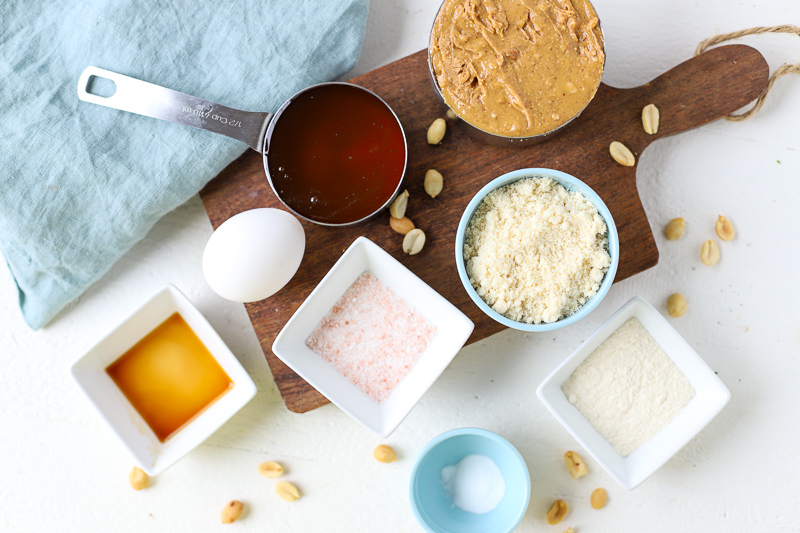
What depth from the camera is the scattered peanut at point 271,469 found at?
134cm

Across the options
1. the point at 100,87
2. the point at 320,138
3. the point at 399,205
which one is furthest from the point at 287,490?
the point at 100,87

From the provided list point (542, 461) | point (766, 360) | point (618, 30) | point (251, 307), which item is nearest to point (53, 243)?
point (251, 307)

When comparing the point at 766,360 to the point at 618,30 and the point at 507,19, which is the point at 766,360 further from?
the point at 507,19

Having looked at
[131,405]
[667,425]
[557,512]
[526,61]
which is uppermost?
[526,61]

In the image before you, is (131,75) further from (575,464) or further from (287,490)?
(575,464)

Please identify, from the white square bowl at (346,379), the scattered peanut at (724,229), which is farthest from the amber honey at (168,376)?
the scattered peanut at (724,229)

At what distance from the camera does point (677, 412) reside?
1227 mm

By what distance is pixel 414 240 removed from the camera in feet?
3.90

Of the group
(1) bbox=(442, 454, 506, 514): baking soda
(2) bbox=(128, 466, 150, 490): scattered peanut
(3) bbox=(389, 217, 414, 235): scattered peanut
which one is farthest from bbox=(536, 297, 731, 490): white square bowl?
(2) bbox=(128, 466, 150, 490): scattered peanut

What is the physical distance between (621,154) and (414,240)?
51 cm

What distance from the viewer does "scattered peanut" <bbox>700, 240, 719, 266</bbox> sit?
1321mm

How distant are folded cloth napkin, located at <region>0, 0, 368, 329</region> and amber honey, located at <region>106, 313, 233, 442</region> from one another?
33 centimetres

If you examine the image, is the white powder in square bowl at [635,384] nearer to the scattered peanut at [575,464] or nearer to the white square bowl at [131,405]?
the scattered peanut at [575,464]

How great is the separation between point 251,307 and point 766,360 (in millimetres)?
1311
